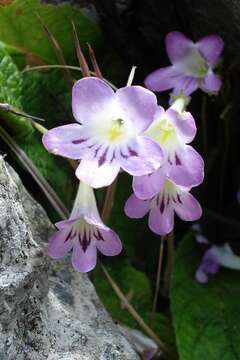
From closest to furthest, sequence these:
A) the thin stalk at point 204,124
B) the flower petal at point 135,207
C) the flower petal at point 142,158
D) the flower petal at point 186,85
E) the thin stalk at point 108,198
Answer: the flower petal at point 142,158 → the flower petal at point 135,207 → the thin stalk at point 108,198 → the flower petal at point 186,85 → the thin stalk at point 204,124

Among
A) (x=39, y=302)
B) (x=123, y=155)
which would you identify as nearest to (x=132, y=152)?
(x=123, y=155)

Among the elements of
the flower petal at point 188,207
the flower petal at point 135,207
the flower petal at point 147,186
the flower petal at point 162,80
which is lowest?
the flower petal at point 135,207

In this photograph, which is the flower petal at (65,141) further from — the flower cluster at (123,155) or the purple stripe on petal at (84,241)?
the purple stripe on petal at (84,241)

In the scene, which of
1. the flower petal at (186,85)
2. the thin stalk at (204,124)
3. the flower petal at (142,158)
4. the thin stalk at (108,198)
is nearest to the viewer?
the flower petal at (142,158)

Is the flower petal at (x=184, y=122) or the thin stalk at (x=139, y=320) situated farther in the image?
the thin stalk at (x=139, y=320)

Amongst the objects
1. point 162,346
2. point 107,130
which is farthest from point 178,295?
point 107,130

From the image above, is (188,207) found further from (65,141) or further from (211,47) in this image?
(211,47)

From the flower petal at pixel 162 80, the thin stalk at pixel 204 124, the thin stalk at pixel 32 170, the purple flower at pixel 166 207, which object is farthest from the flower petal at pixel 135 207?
the thin stalk at pixel 204 124

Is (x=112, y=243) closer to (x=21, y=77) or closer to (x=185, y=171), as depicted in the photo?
(x=185, y=171)
